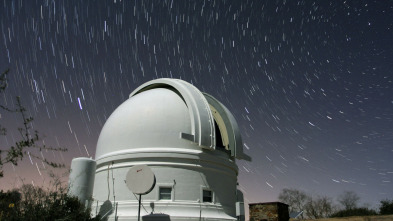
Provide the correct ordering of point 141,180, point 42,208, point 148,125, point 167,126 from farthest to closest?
point 148,125 < point 167,126 < point 141,180 < point 42,208

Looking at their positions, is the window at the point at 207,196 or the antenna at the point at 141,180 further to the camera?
the window at the point at 207,196

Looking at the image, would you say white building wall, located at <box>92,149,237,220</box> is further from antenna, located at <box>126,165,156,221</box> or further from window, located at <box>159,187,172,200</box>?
antenna, located at <box>126,165,156,221</box>

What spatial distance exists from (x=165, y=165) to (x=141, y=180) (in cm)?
164

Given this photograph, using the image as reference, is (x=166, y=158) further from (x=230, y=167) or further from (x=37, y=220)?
(x=37, y=220)

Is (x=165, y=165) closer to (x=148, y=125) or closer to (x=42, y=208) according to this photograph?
(x=148, y=125)

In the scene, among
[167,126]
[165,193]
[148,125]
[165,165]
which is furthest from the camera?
[148,125]

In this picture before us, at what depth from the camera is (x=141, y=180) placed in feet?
35.3

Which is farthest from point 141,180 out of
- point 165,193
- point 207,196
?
point 207,196

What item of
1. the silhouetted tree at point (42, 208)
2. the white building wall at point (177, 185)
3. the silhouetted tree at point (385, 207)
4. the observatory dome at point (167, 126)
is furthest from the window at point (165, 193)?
the silhouetted tree at point (385, 207)

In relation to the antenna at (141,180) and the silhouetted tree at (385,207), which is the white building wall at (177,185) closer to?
the antenna at (141,180)

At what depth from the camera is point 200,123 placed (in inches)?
502

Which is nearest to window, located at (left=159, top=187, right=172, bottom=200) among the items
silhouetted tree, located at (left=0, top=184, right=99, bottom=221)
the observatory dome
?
the observatory dome

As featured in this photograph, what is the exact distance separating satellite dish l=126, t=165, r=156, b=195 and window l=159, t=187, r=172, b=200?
1.46 m

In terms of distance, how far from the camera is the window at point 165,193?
1183cm
